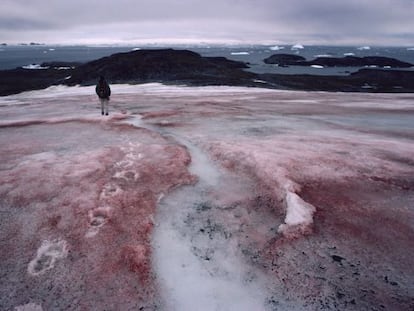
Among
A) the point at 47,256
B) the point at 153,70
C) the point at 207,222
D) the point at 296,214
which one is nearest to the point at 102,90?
the point at 207,222

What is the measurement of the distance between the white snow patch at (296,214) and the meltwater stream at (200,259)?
119cm

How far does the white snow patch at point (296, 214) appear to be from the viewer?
8094 mm

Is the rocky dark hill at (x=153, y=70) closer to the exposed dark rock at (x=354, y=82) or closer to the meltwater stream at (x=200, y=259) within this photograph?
the exposed dark rock at (x=354, y=82)

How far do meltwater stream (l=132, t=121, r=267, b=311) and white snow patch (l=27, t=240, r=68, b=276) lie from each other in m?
1.85

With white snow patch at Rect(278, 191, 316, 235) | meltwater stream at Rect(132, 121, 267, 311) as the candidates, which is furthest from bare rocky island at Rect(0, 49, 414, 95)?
white snow patch at Rect(278, 191, 316, 235)

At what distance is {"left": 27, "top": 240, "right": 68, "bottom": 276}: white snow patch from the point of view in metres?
6.68

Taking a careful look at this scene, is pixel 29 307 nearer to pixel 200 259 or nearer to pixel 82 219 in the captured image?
pixel 82 219

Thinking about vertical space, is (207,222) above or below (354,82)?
above

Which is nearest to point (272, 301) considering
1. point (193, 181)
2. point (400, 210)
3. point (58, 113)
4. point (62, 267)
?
point (62, 267)

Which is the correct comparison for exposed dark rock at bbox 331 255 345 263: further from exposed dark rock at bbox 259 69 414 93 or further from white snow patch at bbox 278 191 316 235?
exposed dark rock at bbox 259 69 414 93

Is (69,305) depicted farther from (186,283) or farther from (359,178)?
(359,178)

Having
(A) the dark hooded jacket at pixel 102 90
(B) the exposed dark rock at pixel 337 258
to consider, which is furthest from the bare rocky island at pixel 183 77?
(B) the exposed dark rock at pixel 337 258

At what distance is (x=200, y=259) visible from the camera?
7277 mm

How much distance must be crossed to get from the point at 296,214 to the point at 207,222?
210 cm
